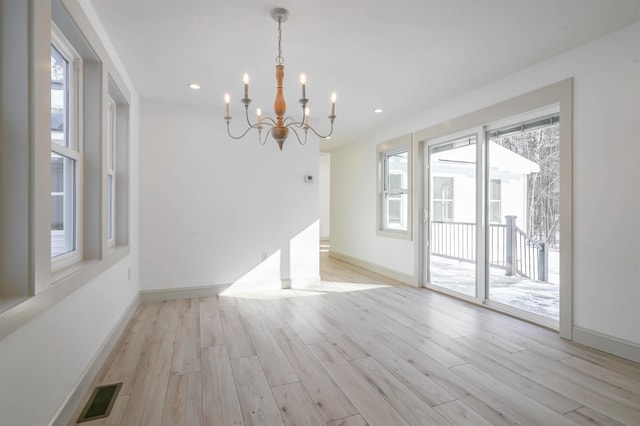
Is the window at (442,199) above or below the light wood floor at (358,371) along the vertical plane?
above

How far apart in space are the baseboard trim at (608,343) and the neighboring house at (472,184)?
1.17m

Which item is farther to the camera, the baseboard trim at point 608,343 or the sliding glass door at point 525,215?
the sliding glass door at point 525,215

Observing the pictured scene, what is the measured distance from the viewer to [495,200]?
3830 millimetres

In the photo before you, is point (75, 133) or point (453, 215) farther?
point (453, 215)

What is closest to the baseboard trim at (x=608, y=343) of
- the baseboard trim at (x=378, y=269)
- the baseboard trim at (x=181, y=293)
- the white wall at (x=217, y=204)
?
the baseboard trim at (x=378, y=269)

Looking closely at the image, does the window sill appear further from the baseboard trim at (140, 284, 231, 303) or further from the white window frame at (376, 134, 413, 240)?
the white window frame at (376, 134, 413, 240)

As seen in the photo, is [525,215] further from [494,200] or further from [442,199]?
[442,199]

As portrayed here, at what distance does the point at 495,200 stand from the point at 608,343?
5.57 feet

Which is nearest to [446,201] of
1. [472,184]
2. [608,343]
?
[472,184]

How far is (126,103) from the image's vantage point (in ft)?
11.1

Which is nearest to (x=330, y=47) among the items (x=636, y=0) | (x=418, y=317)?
(x=636, y=0)

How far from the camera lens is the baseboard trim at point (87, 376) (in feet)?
5.79

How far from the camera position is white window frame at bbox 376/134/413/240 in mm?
5020

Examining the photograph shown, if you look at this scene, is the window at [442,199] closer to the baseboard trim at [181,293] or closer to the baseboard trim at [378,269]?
the baseboard trim at [378,269]
